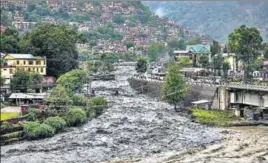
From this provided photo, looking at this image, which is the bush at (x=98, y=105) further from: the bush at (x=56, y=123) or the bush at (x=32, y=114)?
the bush at (x=32, y=114)

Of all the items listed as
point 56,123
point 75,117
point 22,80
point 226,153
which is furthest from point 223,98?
point 22,80

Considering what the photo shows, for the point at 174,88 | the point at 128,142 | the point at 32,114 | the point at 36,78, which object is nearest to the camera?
the point at 128,142

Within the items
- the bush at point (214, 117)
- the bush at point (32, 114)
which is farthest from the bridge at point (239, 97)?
the bush at point (32, 114)

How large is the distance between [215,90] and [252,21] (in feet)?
289

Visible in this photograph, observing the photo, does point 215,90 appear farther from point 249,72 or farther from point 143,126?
point 249,72

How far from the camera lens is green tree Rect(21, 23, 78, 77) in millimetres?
38094

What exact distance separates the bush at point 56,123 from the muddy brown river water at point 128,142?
46 centimetres

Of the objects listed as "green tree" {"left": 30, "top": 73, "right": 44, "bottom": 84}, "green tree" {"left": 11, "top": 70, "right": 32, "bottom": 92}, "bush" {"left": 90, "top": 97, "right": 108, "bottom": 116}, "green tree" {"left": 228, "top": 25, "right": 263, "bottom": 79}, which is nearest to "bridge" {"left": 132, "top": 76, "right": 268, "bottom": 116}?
"bush" {"left": 90, "top": 97, "right": 108, "bottom": 116}

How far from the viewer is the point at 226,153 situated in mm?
19172

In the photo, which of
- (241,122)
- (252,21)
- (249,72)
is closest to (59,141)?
(241,122)

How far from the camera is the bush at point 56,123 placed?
22.2m

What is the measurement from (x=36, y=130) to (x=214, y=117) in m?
11.1

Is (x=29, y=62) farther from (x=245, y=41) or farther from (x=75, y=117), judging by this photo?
(x=245, y=41)

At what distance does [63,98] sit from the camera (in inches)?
974
